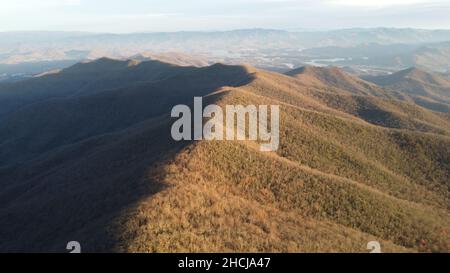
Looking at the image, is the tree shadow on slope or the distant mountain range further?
the tree shadow on slope

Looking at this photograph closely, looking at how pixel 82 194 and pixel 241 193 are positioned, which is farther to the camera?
pixel 82 194

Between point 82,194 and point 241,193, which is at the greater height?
point 241,193

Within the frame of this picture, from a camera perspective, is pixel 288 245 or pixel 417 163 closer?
pixel 288 245

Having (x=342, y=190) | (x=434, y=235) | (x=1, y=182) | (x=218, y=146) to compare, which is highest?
(x=218, y=146)

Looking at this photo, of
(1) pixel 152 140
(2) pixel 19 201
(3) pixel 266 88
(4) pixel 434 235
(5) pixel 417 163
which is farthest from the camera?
(3) pixel 266 88

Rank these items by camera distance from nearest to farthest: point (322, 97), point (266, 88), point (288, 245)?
point (288, 245), point (266, 88), point (322, 97)

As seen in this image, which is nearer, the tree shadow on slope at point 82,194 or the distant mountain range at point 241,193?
the distant mountain range at point 241,193

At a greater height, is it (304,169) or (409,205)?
(304,169)

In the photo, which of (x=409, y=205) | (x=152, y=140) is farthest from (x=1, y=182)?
(x=409, y=205)

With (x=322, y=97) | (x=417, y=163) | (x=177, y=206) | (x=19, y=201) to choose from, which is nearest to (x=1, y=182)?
(x=19, y=201)

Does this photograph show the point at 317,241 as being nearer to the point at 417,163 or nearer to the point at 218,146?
the point at 218,146
